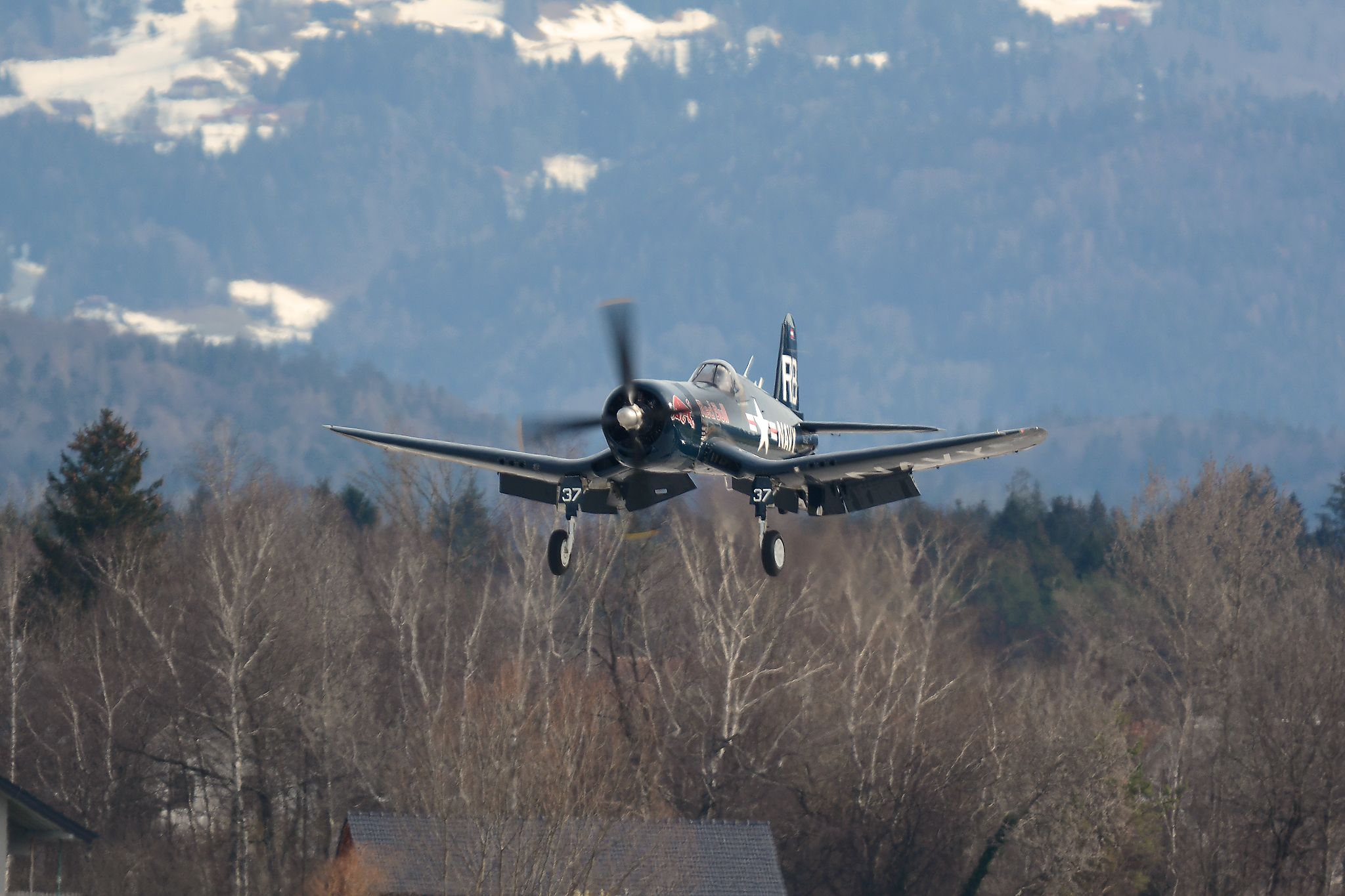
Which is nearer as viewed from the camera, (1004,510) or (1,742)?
(1,742)

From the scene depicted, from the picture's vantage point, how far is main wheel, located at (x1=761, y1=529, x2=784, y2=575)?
28.0 meters

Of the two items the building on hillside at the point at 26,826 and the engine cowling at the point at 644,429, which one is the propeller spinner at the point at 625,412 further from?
the building on hillside at the point at 26,826

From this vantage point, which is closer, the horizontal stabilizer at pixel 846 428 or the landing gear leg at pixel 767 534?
the landing gear leg at pixel 767 534

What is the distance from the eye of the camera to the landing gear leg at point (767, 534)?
28016 mm

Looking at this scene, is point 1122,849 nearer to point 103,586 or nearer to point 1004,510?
point 103,586

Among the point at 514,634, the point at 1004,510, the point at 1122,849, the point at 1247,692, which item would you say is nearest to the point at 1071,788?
the point at 1122,849

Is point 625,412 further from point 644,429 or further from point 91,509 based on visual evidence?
point 91,509

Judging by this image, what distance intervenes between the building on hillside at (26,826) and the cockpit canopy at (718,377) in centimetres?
1565

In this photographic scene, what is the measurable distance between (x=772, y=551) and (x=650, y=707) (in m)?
38.8

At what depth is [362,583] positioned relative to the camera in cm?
8156

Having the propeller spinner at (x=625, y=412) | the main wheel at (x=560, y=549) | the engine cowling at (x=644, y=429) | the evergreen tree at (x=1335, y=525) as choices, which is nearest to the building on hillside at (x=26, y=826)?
the main wheel at (x=560, y=549)

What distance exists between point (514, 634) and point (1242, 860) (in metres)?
31.7

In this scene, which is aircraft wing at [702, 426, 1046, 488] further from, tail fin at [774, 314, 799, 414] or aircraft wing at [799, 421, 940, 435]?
tail fin at [774, 314, 799, 414]

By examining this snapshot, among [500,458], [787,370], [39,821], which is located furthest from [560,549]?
[39,821]
